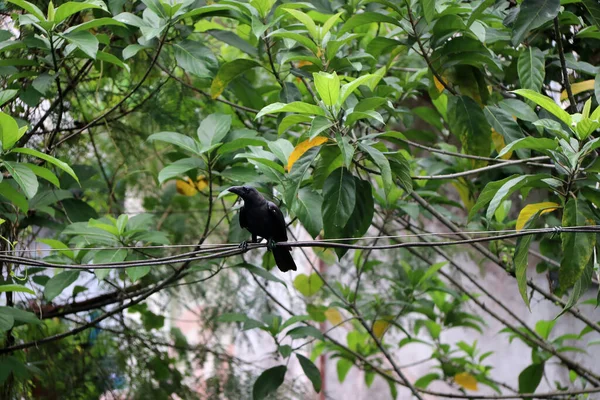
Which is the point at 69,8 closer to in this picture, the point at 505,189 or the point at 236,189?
the point at 236,189

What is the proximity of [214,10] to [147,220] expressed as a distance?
794 mm

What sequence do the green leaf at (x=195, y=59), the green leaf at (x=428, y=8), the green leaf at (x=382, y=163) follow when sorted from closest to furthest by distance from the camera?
the green leaf at (x=382, y=163) → the green leaf at (x=428, y=8) → the green leaf at (x=195, y=59)

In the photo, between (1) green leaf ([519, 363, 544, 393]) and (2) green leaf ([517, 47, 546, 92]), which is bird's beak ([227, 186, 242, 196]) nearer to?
(2) green leaf ([517, 47, 546, 92])

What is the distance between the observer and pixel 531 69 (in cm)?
244

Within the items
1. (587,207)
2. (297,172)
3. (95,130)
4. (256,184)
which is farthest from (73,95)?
(587,207)

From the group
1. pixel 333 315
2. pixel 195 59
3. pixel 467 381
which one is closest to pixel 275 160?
pixel 195 59

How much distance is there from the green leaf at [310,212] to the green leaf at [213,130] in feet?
1.19

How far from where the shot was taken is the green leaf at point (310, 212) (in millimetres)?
2270

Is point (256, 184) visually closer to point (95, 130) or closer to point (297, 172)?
point (297, 172)

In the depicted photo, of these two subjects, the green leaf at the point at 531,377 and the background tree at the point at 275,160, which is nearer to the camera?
the background tree at the point at 275,160

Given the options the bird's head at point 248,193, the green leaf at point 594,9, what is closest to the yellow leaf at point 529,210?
the green leaf at point 594,9

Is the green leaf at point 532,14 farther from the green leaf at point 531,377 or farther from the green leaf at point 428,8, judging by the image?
the green leaf at point 531,377

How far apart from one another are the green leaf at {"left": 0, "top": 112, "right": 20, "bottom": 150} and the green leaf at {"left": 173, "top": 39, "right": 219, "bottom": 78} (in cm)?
80

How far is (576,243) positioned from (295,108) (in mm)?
871
